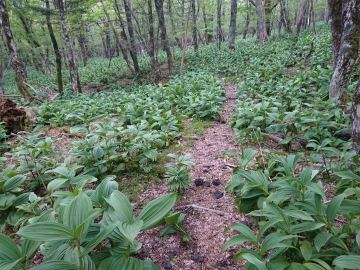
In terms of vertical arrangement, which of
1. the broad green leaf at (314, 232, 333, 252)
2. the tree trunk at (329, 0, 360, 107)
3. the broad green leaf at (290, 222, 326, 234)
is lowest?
the broad green leaf at (314, 232, 333, 252)

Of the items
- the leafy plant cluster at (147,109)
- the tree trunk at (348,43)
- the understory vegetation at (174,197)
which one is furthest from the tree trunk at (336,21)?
the leafy plant cluster at (147,109)

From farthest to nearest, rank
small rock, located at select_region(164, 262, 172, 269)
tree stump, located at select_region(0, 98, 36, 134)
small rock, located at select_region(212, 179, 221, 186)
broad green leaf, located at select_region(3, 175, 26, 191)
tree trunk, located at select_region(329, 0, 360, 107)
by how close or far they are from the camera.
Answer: tree stump, located at select_region(0, 98, 36, 134)
tree trunk, located at select_region(329, 0, 360, 107)
small rock, located at select_region(212, 179, 221, 186)
broad green leaf, located at select_region(3, 175, 26, 191)
small rock, located at select_region(164, 262, 172, 269)

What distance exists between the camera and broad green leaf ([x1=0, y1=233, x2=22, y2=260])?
1.40m

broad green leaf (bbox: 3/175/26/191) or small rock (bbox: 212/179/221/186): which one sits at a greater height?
broad green leaf (bbox: 3/175/26/191)

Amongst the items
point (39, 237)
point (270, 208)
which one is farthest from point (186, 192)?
point (39, 237)

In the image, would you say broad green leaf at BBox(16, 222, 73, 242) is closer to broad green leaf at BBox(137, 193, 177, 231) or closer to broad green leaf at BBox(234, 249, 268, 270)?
broad green leaf at BBox(137, 193, 177, 231)

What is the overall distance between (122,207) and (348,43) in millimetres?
4644

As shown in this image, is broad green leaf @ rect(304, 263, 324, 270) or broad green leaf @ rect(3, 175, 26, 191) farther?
broad green leaf @ rect(3, 175, 26, 191)

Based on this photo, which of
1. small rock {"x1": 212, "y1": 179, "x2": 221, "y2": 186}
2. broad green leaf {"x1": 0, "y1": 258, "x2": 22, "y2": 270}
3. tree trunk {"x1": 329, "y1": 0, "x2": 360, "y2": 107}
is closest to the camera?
broad green leaf {"x1": 0, "y1": 258, "x2": 22, "y2": 270}

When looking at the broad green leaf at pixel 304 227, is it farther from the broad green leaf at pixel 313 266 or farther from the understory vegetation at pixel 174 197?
the broad green leaf at pixel 313 266

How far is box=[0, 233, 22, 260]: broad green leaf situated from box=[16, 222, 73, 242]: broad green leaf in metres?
0.27

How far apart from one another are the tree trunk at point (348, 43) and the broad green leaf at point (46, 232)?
14.7ft

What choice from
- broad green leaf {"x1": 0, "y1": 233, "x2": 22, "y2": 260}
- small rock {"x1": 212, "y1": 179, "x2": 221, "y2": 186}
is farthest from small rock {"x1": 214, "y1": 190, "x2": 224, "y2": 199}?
broad green leaf {"x1": 0, "y1": 233, "x2": 22, "y2": 260}

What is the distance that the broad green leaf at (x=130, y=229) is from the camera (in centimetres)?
135
